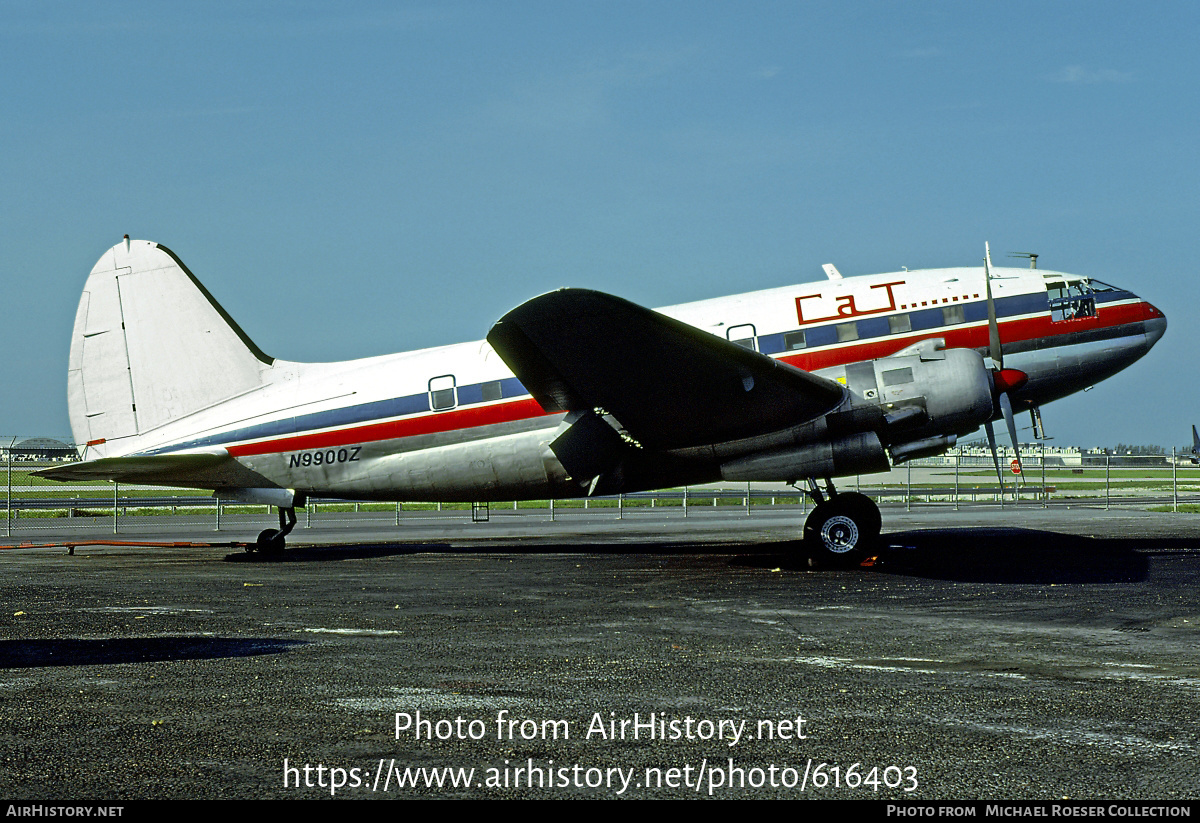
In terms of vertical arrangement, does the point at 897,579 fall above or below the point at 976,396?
below

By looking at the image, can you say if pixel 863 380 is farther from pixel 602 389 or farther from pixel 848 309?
pixel 602 389

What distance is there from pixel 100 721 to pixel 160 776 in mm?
1463

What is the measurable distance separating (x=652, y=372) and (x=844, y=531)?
4.43 m

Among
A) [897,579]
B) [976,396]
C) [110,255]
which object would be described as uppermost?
[110,255]

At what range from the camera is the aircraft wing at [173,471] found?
1889 centimetres

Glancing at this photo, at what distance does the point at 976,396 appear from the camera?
16.3 meters

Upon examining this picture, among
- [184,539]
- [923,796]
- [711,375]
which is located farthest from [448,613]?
[184,539]

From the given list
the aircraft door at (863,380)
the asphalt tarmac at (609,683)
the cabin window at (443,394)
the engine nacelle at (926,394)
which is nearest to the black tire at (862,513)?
the asphalt tarmac at (609,683)

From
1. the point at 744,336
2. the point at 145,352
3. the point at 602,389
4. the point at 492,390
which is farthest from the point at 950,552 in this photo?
the point at 145,352

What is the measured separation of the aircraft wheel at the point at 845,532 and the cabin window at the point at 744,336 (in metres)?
3.28

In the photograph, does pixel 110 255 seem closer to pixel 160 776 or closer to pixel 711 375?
pixel 711 375

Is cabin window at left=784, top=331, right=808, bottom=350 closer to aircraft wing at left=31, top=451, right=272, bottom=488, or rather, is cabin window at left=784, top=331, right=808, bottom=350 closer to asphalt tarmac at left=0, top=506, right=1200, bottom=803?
asphalt tarmac at left=0, top=506, right=1200, bottom=803

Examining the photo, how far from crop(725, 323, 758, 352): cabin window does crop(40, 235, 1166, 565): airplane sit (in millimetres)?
37

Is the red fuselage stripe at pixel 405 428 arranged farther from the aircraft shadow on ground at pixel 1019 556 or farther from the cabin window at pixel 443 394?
the aircraft shadow on ground at pixel 1019 556
